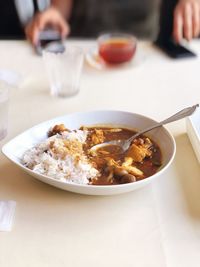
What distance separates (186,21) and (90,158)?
83 cm

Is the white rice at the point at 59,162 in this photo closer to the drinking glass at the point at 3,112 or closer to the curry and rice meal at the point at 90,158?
the curry and rice meal at the point at 90,158

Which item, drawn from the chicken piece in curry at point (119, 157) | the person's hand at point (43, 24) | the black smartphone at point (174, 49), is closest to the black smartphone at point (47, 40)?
the person's hand at point (43, 24)

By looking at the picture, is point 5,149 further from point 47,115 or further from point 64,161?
point 47,115

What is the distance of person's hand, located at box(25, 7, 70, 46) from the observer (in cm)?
165

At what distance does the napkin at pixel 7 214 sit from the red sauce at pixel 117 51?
0.74m

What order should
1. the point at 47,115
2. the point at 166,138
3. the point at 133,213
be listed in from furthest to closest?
the point at 47,115 → the point at 166,138 → the point at 133,213

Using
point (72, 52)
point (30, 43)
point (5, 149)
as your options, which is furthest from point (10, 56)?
point (5, 149)

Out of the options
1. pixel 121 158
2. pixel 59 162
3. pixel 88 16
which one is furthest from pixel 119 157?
pixel 88 16

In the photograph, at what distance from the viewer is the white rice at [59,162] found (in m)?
0.86

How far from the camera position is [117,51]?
1.47 meters

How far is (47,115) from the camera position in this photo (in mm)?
1204

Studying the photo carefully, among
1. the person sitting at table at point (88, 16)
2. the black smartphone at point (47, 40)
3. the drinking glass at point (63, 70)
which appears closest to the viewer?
the drinking glass at point (63, 70)

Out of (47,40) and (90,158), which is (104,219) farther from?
(47,40)

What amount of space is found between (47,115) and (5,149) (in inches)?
11.3
